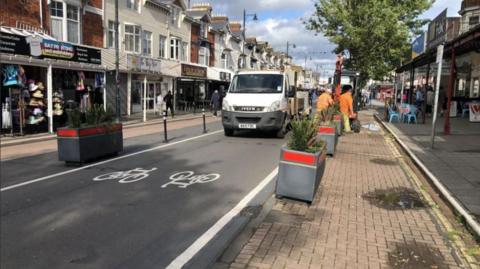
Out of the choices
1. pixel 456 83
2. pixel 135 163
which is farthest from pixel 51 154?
pixel 456 83

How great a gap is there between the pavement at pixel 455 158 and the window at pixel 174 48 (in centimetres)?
2066

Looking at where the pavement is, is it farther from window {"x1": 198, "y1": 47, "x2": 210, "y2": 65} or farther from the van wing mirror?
window {"x1": 198, "y1": 47, "x2": 210, "y2": 65}

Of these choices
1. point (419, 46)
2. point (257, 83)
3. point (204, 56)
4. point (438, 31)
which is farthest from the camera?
point (204, 56)

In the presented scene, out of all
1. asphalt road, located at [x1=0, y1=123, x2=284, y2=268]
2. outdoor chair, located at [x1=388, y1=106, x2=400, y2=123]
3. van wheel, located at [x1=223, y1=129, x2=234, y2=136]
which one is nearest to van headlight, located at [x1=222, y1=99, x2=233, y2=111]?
van wheel, located at [x1=223, y1=129, x2=234, y2=136]

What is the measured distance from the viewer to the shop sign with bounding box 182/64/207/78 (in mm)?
34094

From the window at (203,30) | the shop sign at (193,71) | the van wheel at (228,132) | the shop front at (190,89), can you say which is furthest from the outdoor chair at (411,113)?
the window at (203,30)

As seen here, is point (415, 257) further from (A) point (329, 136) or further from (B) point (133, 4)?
(B) point (133, 4)

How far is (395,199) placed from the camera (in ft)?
23.1

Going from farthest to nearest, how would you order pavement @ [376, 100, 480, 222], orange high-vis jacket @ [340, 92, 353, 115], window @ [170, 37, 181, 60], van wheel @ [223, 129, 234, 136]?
window @ [170, 37, 181, 60] → orange high-vis jacket @ [340, 92, 353, 115] → van wheel @ [223, 129, 234, 136] → pavement @ [376, 100, 480, 222]

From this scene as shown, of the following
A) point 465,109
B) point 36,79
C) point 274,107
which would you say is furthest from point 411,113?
point 36,79

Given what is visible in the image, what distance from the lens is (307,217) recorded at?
5.89m

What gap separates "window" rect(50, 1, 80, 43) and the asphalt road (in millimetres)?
12342

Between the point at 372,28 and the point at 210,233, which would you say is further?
the point at 372,28

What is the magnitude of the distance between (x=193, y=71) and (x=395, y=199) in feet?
98.5
